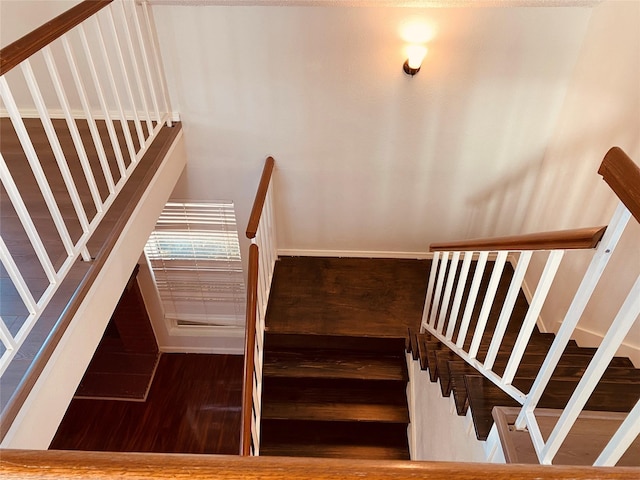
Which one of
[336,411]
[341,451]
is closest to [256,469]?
[336,411]

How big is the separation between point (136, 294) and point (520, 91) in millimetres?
3772

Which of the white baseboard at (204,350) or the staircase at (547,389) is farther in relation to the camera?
the white baseboard at (204,350)

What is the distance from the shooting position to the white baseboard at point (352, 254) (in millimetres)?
4020

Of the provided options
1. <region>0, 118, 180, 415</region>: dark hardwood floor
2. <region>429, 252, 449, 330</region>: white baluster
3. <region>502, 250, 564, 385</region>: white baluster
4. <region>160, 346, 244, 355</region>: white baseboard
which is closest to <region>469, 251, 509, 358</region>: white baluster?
<region>502, 250, 564, 385</region>: white baluster

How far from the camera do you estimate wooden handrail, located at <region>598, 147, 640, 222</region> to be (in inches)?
36.9

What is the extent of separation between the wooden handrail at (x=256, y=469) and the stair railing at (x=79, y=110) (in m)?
1.03

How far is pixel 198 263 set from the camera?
424 cm

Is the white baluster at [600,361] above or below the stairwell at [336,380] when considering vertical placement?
below

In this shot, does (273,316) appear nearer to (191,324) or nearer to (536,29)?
(191,324)

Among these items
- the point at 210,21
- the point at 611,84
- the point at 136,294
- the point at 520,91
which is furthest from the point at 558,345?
the point at 136,294

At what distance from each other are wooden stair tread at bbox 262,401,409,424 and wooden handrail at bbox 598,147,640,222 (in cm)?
261

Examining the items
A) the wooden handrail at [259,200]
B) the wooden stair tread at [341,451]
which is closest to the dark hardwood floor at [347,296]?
the wooden stair tread at [341,451]

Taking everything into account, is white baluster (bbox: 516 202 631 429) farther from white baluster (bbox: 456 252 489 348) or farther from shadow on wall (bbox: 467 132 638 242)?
shadow on wall (bbox: 467 132 638 242)

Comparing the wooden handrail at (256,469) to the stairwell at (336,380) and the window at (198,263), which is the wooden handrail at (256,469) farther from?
the window at (198,263)
